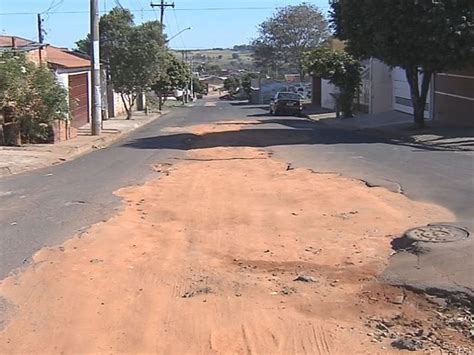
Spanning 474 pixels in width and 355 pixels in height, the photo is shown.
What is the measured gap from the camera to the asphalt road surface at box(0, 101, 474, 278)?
392 inches

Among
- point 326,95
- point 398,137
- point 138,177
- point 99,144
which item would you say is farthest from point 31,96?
point 326,95

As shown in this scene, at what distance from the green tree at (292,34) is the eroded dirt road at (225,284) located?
9454cm

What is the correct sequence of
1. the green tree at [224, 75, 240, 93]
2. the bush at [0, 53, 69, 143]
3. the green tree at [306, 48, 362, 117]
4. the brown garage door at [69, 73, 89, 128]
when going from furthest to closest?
the green tree at [224, 75, 240, 93] → the green tree at [306, 48, 362, 117] → the brown garage door at [69, 73, 89, 128] → the bush at [0, 53, 69, 143]

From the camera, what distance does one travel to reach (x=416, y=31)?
24.4m

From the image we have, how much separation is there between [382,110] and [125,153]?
989 inches

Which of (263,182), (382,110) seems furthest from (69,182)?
(382,110)

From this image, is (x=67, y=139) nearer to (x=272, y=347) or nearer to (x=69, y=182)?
(x=69, y=182)

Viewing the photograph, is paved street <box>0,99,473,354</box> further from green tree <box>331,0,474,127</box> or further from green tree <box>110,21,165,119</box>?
green tree <box>110,21,165,119</box>

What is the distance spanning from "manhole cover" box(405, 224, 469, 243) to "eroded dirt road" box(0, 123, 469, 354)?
282mm

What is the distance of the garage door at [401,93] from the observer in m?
39.5

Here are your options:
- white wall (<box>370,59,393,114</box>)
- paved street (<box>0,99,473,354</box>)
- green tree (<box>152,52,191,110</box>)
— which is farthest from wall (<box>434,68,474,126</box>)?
green tree (<box>152,52,191,110</box>)

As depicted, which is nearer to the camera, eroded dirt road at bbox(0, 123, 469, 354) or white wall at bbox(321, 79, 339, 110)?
eroded dirt road at bbox(0, 123, 469, 354)

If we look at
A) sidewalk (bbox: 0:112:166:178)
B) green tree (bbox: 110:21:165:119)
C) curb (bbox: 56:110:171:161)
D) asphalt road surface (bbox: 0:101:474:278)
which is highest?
green tree (bbox: 110:21:165:119)

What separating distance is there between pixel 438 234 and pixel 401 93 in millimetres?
33373
